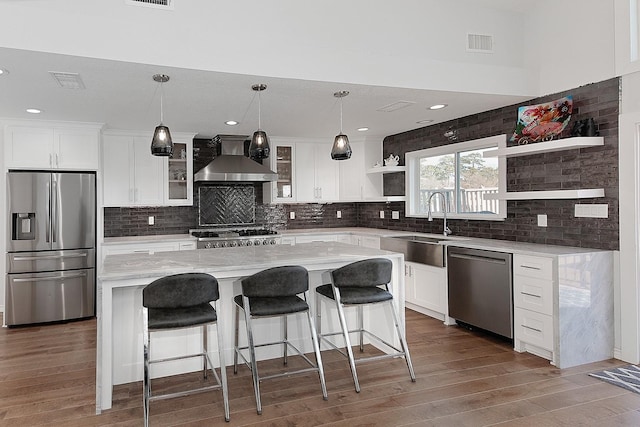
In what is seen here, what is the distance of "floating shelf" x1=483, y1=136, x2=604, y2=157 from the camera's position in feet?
12.1

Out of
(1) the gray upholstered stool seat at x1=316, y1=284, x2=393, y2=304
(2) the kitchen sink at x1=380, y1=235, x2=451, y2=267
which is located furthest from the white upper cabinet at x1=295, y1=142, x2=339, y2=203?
(1) the gray upholstered stool seat at x1=316, y1=284, x2=393, y2=304

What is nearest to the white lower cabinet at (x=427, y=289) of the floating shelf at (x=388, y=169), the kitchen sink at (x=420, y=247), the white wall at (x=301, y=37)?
the kitchen sink at (x=420, y=247)

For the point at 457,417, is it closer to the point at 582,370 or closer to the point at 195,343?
the point at 582,370

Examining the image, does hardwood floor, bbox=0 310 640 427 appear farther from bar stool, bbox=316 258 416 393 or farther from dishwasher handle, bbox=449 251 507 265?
dishwasher handle, bbox=449 251 507 265

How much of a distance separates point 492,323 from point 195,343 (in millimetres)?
2658

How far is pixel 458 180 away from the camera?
218 inches

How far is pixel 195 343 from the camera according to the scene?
3.41 metres

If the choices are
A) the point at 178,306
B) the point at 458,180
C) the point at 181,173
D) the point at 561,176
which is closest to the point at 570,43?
the point at 561,176

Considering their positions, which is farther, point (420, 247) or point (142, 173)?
point (142, 173)

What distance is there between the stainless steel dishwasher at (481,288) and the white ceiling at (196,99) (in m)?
1.55

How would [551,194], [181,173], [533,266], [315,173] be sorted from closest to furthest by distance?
[533,266] → [551,194] → [181,173] → [315,173]

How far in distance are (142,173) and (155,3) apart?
3.19 metres

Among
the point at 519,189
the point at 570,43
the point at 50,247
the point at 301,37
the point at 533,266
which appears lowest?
the point at 533,266

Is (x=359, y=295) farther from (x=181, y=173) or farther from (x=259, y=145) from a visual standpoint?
(x=181, y=173)
